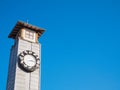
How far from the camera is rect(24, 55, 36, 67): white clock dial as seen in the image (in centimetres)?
3922

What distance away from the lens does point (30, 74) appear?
127 ft

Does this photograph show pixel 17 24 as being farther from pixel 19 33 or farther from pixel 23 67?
pixel 23 67

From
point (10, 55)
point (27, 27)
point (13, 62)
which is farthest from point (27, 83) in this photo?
point (27, 27)

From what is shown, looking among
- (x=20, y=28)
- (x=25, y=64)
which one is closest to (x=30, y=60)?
(x=25, y=64)

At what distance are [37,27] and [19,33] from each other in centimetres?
313

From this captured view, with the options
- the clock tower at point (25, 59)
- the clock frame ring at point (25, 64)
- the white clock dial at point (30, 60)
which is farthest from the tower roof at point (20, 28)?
the white clock dial at point (30, 60)

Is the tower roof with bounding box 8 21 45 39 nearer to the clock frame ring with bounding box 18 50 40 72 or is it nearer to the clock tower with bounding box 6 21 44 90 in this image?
the clock tower with bounding box 6 21 44 90

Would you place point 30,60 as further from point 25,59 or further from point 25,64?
point 25,64

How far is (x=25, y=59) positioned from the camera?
39.2 meters

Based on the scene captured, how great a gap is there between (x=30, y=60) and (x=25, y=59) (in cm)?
86

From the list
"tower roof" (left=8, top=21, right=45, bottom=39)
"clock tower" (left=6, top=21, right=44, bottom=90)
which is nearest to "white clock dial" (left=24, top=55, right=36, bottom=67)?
"clock tower" (left=6, top=21, right=44, bottom=90)

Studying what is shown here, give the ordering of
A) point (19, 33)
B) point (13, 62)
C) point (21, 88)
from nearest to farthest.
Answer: point (21, 88) < point (13, 62) < point (19, 33)

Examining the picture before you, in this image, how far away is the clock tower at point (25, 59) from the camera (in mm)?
37469

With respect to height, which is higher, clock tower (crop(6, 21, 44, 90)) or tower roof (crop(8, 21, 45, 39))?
tower roof (crop(8, 21, 45, 39))
